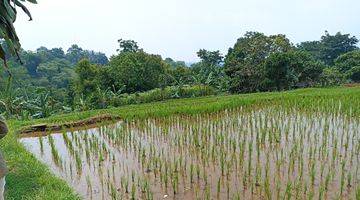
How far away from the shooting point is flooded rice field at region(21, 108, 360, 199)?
5656mm

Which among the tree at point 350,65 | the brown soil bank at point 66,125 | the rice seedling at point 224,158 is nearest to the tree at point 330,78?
the tree at point 350,65

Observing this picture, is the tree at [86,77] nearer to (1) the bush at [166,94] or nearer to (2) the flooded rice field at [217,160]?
(1) the bush at [166,94]

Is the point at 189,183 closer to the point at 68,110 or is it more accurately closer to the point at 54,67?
the point at 68,110

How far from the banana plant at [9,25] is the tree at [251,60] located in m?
20.4

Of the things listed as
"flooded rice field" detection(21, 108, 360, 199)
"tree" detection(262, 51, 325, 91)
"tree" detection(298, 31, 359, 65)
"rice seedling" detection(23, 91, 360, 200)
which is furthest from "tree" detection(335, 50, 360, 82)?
"flooded rice field" detection(21, 108, 360, 199)

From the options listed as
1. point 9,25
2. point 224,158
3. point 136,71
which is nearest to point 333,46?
point 136,71

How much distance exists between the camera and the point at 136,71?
75.9 ft

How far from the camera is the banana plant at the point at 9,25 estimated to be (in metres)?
1.98

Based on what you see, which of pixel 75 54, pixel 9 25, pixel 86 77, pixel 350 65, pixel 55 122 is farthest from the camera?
pixel 75 54

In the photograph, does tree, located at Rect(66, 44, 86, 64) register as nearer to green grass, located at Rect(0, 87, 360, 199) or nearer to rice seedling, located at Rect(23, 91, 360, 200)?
green grass, located at Rect(0, 87, 360, 199)

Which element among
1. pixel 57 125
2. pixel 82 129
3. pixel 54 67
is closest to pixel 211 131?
pixel 82 129

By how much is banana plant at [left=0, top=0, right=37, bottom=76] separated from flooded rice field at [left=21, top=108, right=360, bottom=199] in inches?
144

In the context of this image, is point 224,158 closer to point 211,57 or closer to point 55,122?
point 55,122

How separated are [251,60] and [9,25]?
70.7 feet
